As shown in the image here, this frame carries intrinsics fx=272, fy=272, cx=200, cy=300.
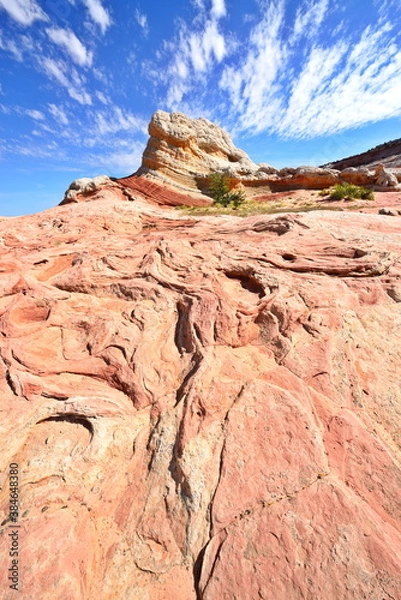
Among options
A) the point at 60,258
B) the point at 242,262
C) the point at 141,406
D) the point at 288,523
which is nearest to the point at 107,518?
the point at 141,406

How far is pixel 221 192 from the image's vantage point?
3344 centimetres

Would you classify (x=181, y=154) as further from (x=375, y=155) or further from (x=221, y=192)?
(x=375, y=155)

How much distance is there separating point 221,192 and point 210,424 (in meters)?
32.3

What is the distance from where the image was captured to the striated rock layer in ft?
12.6

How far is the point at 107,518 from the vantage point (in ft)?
15.0

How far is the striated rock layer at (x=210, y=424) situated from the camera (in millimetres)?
3836

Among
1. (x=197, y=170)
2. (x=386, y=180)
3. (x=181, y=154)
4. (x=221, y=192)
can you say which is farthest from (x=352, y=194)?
(x=181, y=154)

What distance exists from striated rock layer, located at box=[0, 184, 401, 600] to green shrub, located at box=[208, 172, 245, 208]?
2338 centimetres

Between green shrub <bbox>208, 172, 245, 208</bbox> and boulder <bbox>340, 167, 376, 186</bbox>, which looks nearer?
green shrub <bbox>208, 172, 245, 208</bbox>

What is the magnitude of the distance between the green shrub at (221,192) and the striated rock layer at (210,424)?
2338cm

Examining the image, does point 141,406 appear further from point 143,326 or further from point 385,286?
point 385,286

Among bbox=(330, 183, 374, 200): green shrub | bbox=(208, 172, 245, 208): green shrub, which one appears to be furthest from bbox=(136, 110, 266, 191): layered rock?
bbox=(330, 183, 374, 200): green shrub

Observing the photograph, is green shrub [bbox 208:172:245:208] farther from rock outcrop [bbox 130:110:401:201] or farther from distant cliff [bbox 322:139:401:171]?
distant cliff [bbox 322:139:401:171]

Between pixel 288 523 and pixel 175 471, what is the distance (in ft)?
6.35
